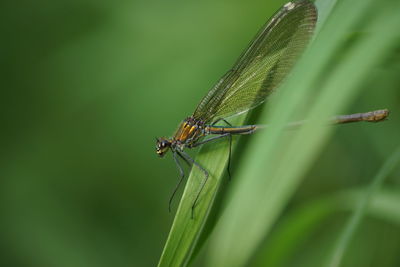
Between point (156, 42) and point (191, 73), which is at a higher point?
point (156, 42)

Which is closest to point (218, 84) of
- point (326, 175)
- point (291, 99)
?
point (291, 99)

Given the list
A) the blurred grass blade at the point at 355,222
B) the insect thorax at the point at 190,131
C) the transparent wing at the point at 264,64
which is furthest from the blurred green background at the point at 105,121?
the blurred grass blade at the point at 355,222

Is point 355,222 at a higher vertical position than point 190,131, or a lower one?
lower

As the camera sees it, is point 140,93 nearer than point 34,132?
Yes

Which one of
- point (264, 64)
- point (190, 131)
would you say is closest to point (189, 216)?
point (190, 131)

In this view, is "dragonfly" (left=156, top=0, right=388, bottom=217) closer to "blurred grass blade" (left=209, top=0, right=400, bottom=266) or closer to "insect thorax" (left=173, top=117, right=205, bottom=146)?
"insect thorax" (left=173, top=117, right=205, bottom=146)

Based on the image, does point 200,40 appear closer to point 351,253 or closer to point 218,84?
point 218,84

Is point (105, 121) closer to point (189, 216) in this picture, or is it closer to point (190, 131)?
point (190, 131)
